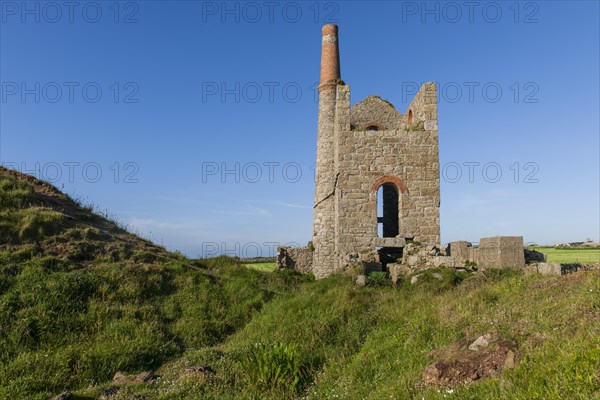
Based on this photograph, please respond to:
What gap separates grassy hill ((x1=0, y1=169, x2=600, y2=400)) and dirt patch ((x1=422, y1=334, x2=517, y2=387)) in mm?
25

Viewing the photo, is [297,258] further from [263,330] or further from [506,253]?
[506,253]

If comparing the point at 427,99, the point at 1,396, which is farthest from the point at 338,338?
the point at 427,99

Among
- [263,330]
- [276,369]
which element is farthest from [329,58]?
[276,369]

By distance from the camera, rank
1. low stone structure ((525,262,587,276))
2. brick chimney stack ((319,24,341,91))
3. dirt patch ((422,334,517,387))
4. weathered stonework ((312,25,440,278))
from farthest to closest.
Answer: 1. brick chimney stack ((319,24,341,91))
2. weathered stonework ((312,25,440,278))
3. low stone structure ((525,262,587,276))
4. dirt patch ((422,334,517,387))

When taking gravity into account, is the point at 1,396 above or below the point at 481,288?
below

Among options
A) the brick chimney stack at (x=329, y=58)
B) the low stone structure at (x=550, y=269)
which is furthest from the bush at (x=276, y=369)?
the brick chimney stack at (x=329, y=58)

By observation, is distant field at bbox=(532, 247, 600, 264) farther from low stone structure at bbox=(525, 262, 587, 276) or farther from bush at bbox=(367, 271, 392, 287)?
bush at bbox=(367, 271, 392, 287)

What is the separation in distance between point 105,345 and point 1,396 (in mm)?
2240

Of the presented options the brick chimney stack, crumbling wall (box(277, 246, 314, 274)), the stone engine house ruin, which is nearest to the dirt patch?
the stone engine house ruin

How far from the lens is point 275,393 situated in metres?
6.14

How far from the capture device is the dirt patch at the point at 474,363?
4930 mm

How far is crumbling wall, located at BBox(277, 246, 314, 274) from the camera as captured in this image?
2023 centimetres

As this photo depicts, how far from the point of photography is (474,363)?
5.14 meters

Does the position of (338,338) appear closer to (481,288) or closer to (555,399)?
(481,288)
